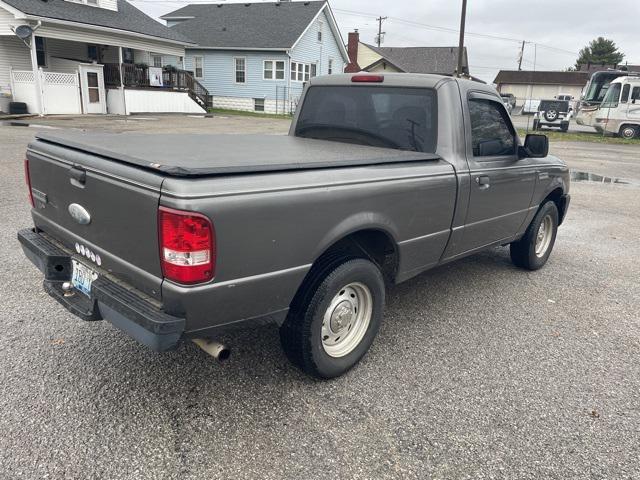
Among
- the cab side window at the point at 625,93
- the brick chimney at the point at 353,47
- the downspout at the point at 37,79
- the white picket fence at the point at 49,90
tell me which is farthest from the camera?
the brick chimney at the point at 353,47

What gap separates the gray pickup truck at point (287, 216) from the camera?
2.34m

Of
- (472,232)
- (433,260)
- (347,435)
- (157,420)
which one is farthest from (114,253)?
(472,232)

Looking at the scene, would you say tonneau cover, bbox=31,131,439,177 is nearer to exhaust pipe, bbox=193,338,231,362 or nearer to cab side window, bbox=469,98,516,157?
cab side window, bbox=469,98,516,157

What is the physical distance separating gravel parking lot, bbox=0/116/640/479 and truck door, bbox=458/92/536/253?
69 centimetres

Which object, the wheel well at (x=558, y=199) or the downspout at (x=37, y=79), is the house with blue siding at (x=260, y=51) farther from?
the wheel well at (x=558, y=199)

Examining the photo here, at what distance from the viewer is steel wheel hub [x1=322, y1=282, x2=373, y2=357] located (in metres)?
3.12

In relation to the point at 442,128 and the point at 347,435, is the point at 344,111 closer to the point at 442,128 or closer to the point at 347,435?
the point at 442,128

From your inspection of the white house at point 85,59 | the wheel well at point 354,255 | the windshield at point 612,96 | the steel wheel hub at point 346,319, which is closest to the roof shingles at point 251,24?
the white house at point 85,59

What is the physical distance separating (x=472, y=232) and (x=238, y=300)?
2300 mm

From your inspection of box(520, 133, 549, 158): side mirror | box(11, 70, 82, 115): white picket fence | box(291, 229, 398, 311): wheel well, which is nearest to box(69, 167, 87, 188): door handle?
box(291, 229, 398, 311): wheel well

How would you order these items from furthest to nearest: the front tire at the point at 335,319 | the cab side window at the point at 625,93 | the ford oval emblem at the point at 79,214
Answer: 1. the cab side window at the point at 625,93
2. the front tire at the point at 335,319
3. the ford oval emblem at the point at 79,214

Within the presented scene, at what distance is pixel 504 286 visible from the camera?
5.00 m

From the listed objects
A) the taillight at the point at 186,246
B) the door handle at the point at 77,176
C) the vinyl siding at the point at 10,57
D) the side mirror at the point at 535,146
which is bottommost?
the taillight at the point at 186,246

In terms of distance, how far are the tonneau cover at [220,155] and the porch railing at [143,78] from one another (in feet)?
70.8
